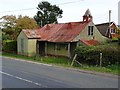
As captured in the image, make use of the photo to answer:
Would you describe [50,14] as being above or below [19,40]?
above

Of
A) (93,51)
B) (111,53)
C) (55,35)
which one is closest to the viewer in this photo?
(111,53)

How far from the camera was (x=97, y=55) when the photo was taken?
91.5ft

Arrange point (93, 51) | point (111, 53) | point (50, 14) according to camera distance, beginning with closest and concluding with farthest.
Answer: point (111, 53) < point (93, 51) < point (50, 14)

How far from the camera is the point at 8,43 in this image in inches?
2023

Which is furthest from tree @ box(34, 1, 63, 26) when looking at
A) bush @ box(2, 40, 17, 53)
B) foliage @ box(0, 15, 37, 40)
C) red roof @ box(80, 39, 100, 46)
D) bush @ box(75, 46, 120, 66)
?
bush @ box(75, 46, 120, 66)

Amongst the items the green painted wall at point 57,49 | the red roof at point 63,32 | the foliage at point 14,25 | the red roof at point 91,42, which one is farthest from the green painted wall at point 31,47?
the foliage at point 14,25

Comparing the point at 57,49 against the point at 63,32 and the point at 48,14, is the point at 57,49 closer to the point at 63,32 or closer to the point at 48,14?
the point at 63,32

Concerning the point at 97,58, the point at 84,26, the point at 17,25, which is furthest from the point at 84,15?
the point at 97,58

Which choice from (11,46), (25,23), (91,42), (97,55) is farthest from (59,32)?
(97,55)

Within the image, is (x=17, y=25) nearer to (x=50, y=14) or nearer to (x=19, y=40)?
(x=19, y=40)

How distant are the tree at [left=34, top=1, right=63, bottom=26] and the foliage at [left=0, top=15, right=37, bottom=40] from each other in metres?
27.5

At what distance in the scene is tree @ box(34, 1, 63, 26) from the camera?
3644 inches

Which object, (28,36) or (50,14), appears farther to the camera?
(50,14)

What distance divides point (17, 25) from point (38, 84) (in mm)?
46030
